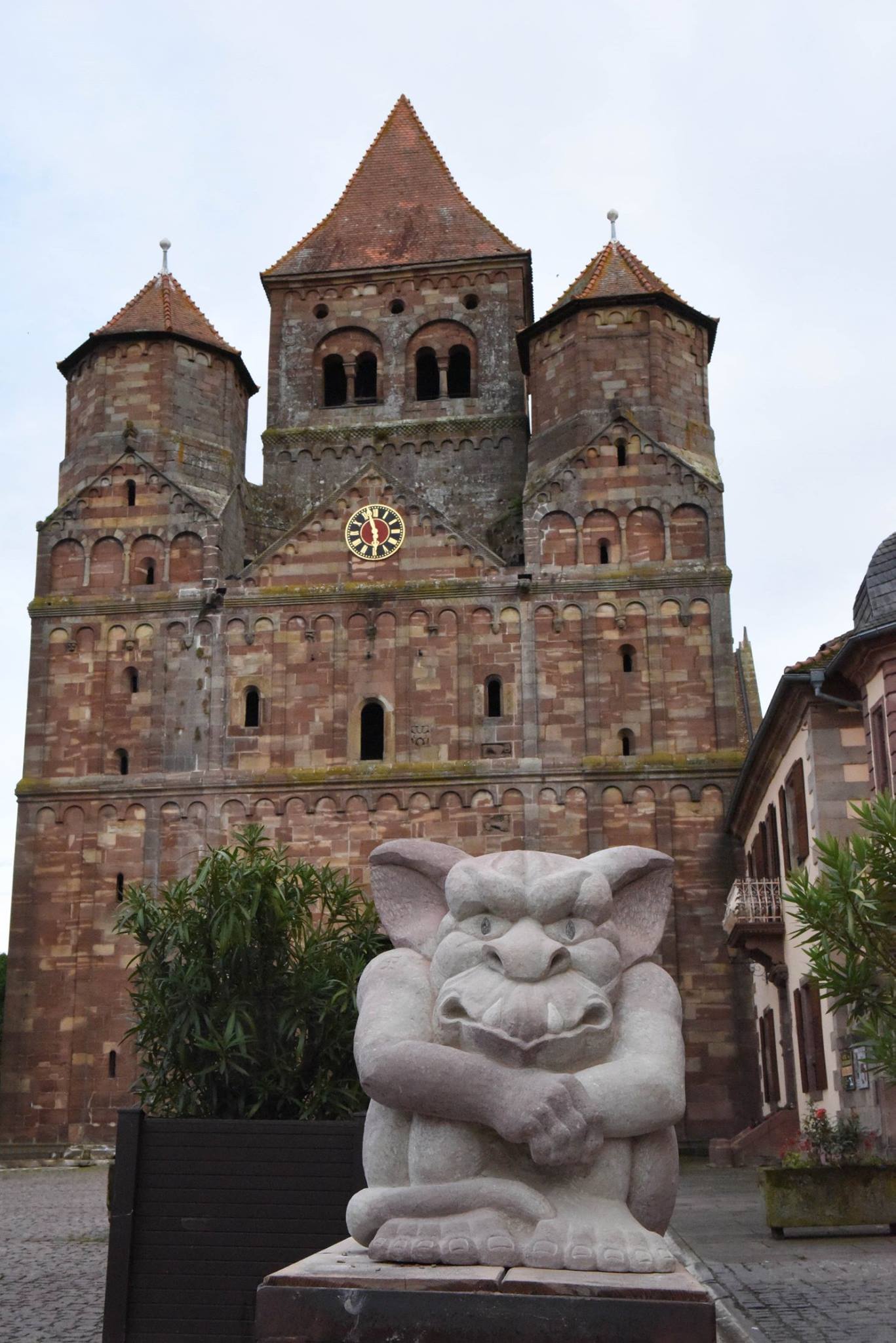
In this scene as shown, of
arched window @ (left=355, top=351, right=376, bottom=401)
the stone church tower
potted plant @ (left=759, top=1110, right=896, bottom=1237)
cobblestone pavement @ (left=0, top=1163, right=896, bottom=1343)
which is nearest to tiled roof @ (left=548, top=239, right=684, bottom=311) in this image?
the stone church tower

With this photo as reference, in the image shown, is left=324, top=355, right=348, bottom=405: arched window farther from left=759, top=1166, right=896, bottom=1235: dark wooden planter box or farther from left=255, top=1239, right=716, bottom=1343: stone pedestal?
left=255, top=1239, right=716, bottom=1343: stone pedestal

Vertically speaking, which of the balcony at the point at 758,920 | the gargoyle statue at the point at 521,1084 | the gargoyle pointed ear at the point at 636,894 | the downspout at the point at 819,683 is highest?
the downspout at the point at 819,683

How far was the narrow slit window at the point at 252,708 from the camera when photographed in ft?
107

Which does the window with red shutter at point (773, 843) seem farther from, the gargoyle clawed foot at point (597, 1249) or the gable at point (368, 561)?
the gargoyle clawed foot at point (597, 1249)

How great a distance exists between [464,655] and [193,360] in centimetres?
997

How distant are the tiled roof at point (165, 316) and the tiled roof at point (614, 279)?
810cm

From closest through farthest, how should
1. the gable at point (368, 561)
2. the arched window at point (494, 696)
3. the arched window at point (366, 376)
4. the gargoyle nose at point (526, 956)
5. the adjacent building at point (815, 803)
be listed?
the gargoyle nose at point (526, 956), the adjacent building at point (815, 803), the arched window at point (494, 696), the gable at point (368, 561), the arched window at point (366, 376)

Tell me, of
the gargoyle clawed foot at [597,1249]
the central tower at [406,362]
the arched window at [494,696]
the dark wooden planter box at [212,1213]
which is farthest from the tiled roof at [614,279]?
the gargoyle clawed foot at [597,1249]

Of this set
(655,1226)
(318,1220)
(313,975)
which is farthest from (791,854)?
(655,1226)

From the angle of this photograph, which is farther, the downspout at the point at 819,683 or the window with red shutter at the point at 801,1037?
the window with red shutter at the point at 801,1037

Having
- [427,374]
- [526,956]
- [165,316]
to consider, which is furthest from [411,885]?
[427,374]

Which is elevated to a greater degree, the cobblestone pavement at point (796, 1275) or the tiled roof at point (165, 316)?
the tiled roof at point (165, 316)

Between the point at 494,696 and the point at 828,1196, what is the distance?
1812 centimetres

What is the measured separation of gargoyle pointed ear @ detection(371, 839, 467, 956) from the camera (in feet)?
25.5
